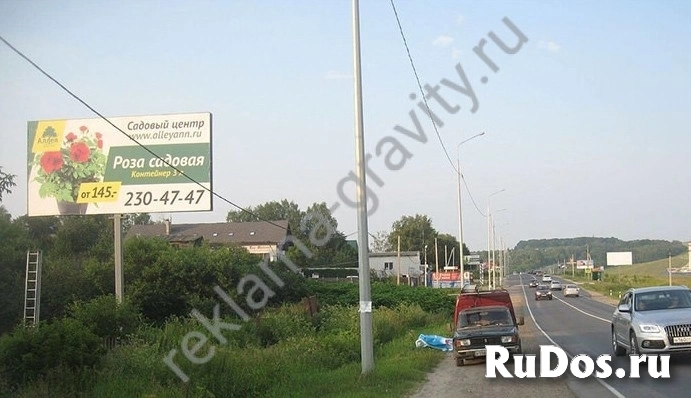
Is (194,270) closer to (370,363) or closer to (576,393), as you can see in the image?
(370,363)

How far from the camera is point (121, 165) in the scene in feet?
91.4

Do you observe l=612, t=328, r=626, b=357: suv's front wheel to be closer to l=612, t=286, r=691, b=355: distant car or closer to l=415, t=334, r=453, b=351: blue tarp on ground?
l=612, t=286, r=691, b=355: distant car

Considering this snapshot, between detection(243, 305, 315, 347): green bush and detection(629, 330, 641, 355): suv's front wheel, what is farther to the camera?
detection(243, 305, 315, 347): green bush

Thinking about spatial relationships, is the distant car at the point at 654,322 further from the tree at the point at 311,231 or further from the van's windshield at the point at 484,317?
the tree at the point at 311,231

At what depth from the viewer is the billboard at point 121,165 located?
2770 centimetres

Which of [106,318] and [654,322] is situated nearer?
[654,322]

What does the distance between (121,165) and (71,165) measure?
1.93 m

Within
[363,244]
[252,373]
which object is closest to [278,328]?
[363,244]

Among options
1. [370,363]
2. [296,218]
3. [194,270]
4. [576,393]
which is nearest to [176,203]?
[194,270]

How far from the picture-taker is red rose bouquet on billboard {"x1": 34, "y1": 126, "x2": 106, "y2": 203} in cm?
2797

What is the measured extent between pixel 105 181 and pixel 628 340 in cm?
1919

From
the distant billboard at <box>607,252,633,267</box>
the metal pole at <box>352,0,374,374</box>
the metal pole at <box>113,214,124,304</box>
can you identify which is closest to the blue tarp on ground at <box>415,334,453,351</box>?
the metal pole at <box>352,0,374,374</box>

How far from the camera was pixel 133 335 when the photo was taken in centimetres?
2105

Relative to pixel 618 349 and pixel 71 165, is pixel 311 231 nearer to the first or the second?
pixel 71 165
